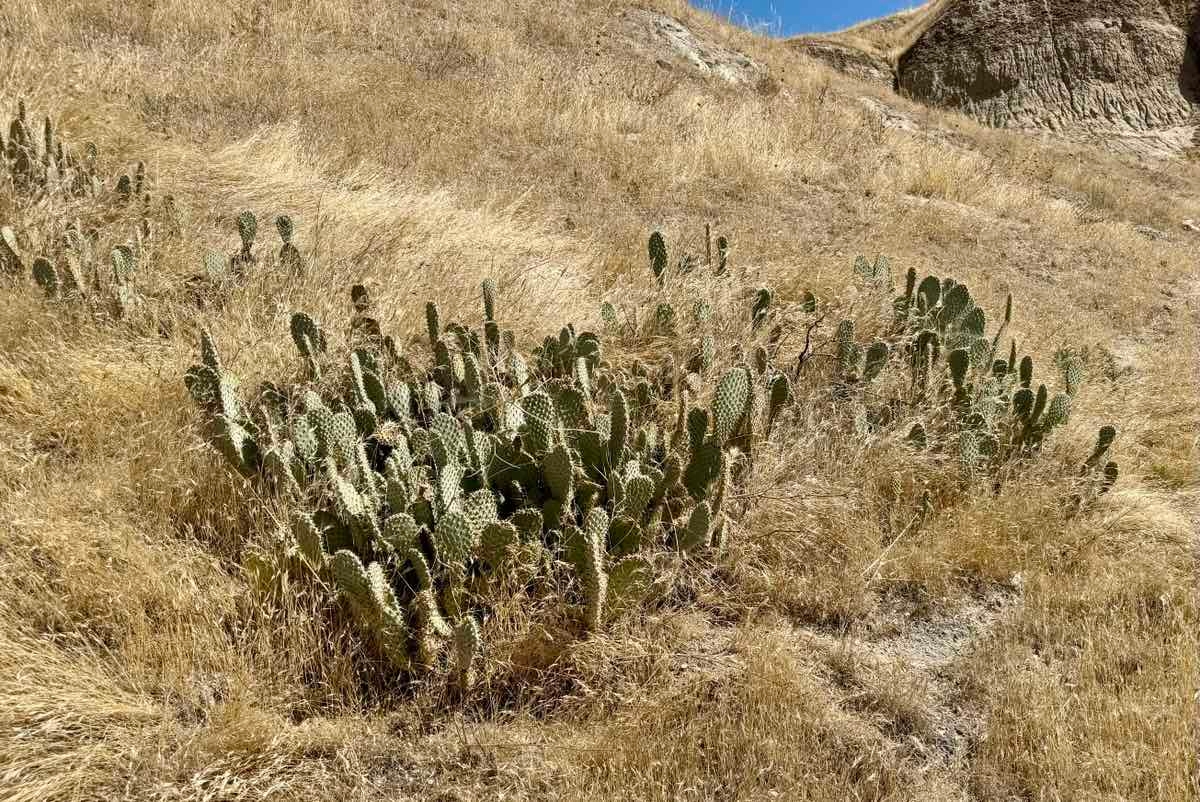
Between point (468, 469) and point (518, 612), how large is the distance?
607 millimetres

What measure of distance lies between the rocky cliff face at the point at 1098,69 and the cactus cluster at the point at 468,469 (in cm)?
1543

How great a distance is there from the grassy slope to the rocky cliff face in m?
11.3

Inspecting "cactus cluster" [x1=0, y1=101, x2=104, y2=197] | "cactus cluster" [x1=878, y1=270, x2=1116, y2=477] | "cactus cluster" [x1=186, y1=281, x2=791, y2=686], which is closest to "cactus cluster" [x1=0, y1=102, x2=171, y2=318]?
"cactus cluster" [x1=0, y1=101, x2=104, y2=197]

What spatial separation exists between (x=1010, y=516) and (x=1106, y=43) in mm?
16475

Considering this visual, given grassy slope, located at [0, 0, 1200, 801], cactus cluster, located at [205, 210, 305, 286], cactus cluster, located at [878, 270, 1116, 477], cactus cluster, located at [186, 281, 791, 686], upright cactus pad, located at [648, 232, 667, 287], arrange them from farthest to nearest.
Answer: upright cactus pad, located at [648, 232, 667, 287] < cactus cluster, located at [205, 210, 305, 286] < cactus cluster, located at [878, 270, 1116, 477] < cactus cluster, located at [186, 281, 791, 686] < grassy slope, located at [0, 0, 1200, 801]

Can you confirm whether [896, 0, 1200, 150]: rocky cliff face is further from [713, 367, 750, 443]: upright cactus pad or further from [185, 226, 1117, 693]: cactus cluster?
[713, 367, 750, 443]: upright cactus pad

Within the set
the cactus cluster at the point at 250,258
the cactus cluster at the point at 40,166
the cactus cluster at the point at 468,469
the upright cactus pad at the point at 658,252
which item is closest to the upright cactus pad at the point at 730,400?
the cactus cluster at the point at 468,469

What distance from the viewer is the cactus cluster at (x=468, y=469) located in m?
2.30

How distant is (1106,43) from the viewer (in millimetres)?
15297

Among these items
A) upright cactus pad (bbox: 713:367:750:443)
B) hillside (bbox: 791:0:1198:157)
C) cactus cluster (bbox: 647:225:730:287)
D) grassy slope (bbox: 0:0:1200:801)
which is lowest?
grassy slope (bbox: 0:0:1200:801)

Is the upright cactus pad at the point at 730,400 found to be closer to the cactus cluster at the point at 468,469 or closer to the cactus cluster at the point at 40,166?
the cactus cluster at the point at 468,469

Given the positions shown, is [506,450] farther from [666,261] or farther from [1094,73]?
[1094,73]

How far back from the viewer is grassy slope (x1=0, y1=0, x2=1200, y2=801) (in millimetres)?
2025

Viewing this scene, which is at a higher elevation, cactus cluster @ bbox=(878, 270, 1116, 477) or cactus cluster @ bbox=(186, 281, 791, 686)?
cactus cluster @ bbox=(878, 270, 1116, 477)
